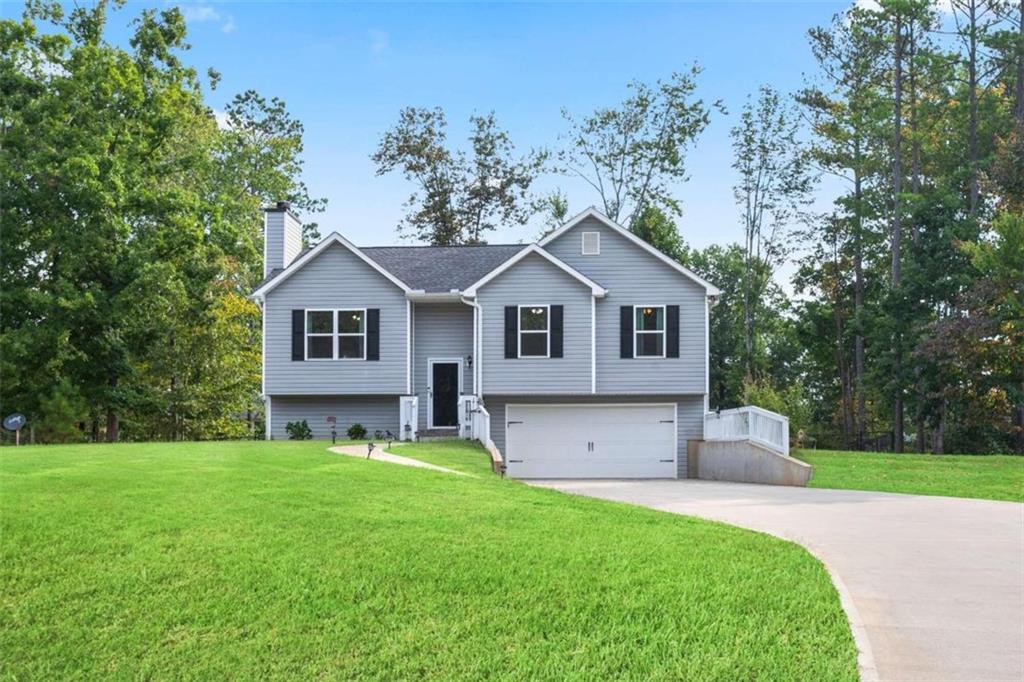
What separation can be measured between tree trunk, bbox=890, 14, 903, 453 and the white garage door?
9.14 m

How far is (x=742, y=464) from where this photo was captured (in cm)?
2188

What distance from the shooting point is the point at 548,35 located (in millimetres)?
20734

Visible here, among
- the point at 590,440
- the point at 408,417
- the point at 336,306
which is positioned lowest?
the point at 590,440

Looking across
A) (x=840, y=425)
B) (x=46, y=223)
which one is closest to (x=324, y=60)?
(x=46, y=223)

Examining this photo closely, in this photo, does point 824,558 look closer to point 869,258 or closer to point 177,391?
point 177,391

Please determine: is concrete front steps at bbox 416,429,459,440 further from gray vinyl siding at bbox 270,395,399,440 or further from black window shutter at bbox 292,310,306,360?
black window shutter at bbox 292,310,306,360

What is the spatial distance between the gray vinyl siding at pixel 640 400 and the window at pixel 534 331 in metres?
1.28

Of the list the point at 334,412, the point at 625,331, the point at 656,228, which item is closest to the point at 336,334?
the point at 334,412

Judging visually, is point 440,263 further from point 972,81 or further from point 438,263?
point 972,81

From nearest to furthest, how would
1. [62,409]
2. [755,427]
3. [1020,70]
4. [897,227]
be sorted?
[755,427] < [62,409] < [1020,70] < [897,227]

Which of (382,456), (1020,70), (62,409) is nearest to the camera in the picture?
→ (382,456)

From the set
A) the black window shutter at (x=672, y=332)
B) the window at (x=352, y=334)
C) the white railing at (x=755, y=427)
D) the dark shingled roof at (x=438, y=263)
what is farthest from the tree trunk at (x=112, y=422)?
the white railing at (x=755, y=427)

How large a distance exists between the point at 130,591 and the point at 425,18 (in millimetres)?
13179

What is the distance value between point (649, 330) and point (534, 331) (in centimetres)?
300
